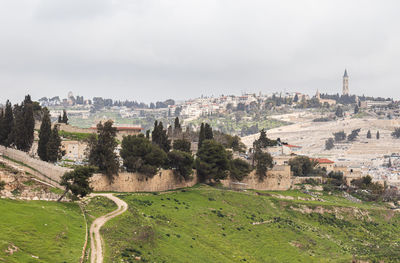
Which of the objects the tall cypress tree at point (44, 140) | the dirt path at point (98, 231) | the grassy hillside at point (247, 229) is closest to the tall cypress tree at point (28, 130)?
the tall cypress tree at point (44, 140)

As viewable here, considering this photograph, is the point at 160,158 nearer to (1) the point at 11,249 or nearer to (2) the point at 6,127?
(2) the point at 6,127

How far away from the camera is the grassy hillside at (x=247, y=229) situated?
3231 cm

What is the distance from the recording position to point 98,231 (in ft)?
99.8

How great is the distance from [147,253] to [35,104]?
52.8m

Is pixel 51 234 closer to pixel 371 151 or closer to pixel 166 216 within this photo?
pixel 166 216

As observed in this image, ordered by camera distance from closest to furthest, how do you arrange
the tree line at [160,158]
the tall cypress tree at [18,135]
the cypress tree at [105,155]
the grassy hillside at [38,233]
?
the grassy hillside at [38,233] → the cypress tree at [105,155] → the tree line at [160,158] → the tall cypress tree at [18,135]

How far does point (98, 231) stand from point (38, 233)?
531 centimetres

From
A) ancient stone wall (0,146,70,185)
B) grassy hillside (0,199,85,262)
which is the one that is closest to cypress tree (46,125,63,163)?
ancient stone wall (0,146,70,185)

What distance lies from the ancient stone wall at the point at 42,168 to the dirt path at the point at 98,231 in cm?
479

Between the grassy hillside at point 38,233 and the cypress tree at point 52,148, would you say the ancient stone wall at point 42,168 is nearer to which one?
the cypress tree at point 52,148

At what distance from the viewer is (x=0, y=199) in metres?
29.4

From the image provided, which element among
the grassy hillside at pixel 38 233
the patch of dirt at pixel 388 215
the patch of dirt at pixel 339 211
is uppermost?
the grassy hillside at pixel 38 233

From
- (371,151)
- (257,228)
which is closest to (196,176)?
(257,228)

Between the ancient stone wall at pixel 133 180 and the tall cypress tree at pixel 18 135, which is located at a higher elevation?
the tall cypress tree at pixel 18 135
